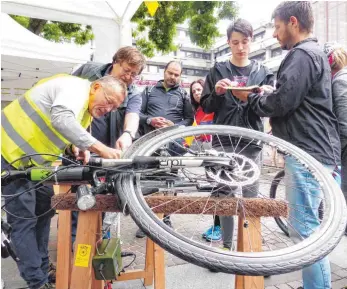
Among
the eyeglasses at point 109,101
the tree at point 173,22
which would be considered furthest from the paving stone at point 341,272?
the tree at point 173,22

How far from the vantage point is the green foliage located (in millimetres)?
9547

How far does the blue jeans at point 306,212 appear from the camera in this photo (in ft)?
5.14

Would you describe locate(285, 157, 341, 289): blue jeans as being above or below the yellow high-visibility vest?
below

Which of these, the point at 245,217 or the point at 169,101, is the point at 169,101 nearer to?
the point at 169,101

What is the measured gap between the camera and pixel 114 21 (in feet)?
11.9

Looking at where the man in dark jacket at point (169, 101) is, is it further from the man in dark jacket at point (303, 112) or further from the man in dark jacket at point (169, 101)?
the man in dark jacket at point (303, 112)

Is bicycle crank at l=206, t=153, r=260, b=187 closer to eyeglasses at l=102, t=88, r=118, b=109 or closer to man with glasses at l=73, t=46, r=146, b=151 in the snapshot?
eyeglasses at l=102, t=88, r=118, b=109

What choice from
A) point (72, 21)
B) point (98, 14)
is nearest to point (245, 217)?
point (98, 14)

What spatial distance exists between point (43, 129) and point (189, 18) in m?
9.41

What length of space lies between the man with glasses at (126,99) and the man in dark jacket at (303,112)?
96 cm

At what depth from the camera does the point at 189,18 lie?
10031mm

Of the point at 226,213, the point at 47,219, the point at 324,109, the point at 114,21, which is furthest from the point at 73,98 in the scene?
the point at 114,21

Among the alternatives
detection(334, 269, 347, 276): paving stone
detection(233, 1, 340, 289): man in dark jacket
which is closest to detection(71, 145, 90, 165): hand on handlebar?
detection(233, 1, 340, 289): man in dark jacket

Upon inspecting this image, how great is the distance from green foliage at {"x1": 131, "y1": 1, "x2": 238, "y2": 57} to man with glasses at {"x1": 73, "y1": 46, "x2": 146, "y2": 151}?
25.6 ft
